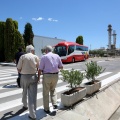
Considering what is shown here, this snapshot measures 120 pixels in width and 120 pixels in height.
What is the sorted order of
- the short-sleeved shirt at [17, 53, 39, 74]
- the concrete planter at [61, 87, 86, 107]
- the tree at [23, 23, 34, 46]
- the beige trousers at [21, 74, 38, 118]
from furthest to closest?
1. the tree at [23, 23, 34, 46]
2. the concrete planter at [61, 87, 86, 107]
3. the short-sleeved shirt at [17, 53, 39, 74]
4. the beige trousers at [21, 74, 38, 118]

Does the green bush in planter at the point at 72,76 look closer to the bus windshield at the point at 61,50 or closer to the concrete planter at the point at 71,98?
the concrete planter at the point at 71,98

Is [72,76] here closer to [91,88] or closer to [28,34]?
[91,88]

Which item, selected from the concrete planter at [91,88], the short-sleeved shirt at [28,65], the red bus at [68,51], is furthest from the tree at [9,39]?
the short-sleeved shirt at [28,65]

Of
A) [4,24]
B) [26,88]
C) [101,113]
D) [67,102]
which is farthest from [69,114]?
[4,24]

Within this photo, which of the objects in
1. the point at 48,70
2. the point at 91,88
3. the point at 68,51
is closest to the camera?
→ the point at 48,70

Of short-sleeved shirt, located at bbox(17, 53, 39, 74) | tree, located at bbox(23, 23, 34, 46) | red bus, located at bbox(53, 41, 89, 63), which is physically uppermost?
tree, located at bbox(23, 23, 34, 46)

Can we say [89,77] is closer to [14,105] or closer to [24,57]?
[14,105]

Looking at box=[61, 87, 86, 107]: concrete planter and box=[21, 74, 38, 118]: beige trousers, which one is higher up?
box=[21, 74, 38, 118]: beige trousers

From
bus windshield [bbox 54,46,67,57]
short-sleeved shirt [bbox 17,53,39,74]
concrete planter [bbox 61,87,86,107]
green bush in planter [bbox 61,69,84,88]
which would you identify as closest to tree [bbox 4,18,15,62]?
bus windshield [bbox 54,46,67,57]

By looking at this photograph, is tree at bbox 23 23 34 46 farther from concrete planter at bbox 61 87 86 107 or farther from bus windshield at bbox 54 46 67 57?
concrete planter at bbox 61 87 86 107

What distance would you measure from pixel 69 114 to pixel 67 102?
541 mm

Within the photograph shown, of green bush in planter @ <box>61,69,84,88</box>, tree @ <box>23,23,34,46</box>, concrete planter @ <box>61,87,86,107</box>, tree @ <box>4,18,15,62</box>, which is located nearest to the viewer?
concrete planter @ <box>61,87,86,107</box>

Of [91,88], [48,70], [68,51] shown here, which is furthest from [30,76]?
[68,51]

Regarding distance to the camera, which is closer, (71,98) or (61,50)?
(71,98)
